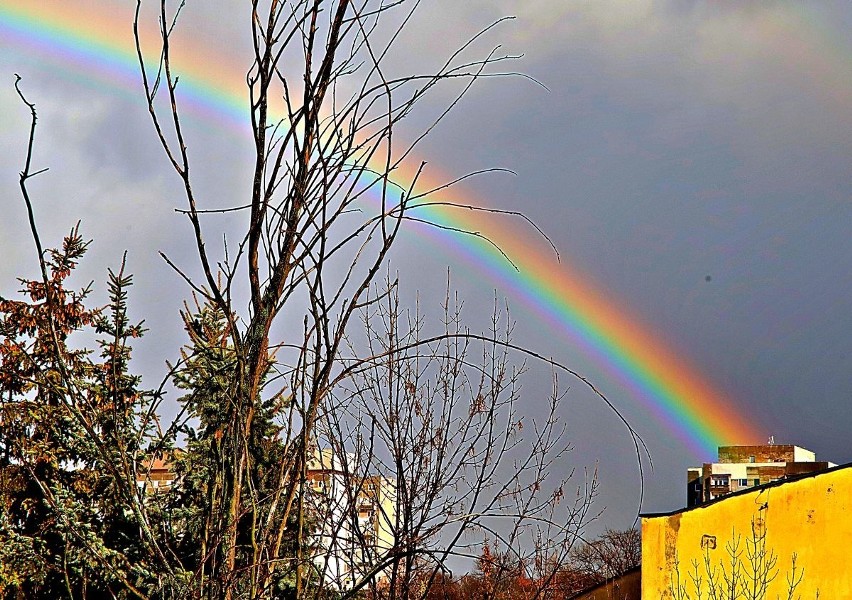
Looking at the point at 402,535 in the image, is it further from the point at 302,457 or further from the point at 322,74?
the point at 322,74

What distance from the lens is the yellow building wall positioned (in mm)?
11547

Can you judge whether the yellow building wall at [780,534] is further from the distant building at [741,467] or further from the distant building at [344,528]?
the distant building at [741,467]

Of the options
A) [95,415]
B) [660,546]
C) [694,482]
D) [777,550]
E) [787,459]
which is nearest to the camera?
[95,415]

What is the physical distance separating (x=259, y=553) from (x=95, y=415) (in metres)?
0.31

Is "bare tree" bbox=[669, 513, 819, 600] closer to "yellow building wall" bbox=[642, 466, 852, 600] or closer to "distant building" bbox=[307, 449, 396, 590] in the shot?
"yellow building wall" bbox=[642, 466, 852, 600]

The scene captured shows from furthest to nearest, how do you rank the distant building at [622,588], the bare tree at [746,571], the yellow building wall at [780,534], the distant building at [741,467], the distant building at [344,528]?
the distant building at [741,467]
the distant building at [622,588]
the bare tree at [746,571]
the yellow building wall at [780,534]
the distant building at [344,528]

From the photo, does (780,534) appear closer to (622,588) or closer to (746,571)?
(746,571)

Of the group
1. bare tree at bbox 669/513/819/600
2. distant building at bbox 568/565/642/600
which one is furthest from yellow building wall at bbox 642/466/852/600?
distant building at bbox 568/565/642/600

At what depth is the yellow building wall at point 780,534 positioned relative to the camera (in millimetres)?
11547

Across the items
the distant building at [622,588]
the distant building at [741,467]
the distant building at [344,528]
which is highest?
the distant building at [741,467]

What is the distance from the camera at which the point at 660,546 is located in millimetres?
13164

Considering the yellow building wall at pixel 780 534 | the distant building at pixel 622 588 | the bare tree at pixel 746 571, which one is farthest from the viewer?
the distant building at pixel 622 588

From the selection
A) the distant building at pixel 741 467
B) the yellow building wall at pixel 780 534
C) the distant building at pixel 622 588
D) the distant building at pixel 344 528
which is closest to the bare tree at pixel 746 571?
the yellow building wall at pixel 780 534

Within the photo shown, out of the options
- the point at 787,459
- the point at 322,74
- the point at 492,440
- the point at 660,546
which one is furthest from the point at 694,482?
the point at 322,74
